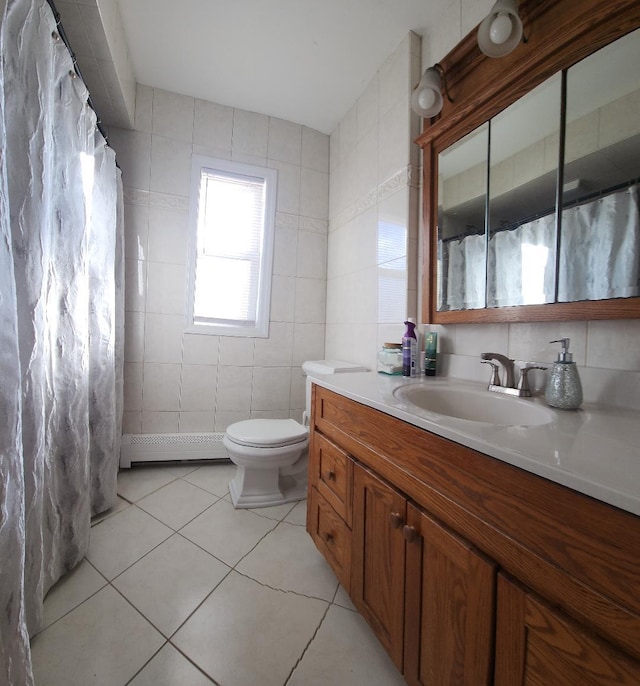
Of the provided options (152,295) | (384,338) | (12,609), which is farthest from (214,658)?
(152,295)

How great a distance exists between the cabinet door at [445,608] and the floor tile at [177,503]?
1.19 meters

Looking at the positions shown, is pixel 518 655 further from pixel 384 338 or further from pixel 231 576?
pixel 384 338

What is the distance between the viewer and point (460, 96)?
1261mm

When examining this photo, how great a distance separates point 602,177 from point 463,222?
1.49ft

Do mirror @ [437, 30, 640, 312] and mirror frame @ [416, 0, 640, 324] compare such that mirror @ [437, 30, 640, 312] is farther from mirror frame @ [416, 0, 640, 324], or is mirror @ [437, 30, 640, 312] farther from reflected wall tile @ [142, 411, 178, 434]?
reflected wall tile @ [142, 411, 178, 434]

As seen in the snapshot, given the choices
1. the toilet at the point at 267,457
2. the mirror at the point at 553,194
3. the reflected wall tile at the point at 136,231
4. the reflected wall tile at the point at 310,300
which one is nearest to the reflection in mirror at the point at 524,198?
the mirror at the point at 553,194

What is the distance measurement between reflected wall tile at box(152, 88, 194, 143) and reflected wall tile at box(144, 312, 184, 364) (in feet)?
3.95

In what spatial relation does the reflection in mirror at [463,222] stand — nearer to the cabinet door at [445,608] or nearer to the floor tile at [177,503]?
the cabinet door at [445,608]

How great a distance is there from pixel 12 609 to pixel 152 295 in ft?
5.55

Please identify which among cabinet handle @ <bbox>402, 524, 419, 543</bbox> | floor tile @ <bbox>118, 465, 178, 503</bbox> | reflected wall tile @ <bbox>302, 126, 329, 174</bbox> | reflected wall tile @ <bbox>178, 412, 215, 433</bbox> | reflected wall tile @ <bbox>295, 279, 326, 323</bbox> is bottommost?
floor tile @ <bbox>118, 465, 178, 503</bbox>

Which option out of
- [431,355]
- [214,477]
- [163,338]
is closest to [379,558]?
[431,355]

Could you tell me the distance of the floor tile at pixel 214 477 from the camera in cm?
182

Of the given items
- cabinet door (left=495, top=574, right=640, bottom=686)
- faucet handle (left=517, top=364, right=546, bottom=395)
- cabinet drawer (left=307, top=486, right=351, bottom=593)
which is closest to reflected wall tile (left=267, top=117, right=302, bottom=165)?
faucet handle (left=517, top=364, right=546, bottom=395)

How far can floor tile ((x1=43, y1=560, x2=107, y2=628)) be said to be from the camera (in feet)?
3.29
